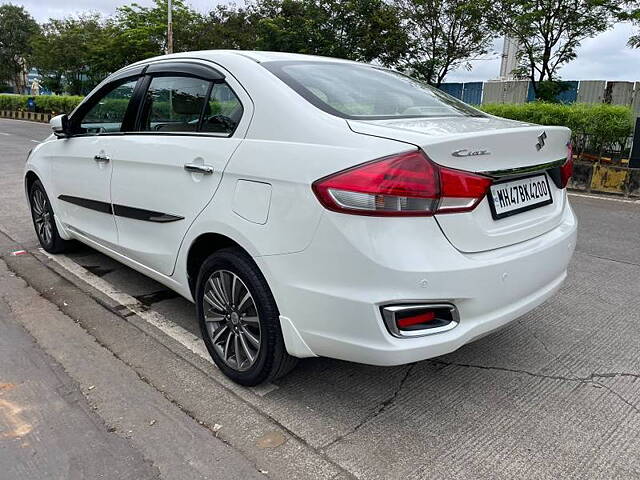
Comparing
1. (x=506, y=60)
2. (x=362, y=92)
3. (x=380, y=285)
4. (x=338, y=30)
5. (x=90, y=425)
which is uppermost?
(x=338, y=30)

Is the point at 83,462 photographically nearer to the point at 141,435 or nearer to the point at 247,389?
the point at 141,435

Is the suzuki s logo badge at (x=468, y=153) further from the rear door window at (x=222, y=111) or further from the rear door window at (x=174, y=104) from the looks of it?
the rear door window at (x=174, y=104)

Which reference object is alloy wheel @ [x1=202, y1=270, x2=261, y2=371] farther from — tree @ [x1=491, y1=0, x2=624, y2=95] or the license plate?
tree @ [x1=491, y1=0, x2=624, y2=95]

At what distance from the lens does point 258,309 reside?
8.27 ft

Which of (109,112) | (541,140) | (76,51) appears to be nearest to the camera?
(541,140)

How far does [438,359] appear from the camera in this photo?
306cm

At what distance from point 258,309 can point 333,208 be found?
0.68 meters

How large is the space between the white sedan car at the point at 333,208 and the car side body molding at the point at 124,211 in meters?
0.02

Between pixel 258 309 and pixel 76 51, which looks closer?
pixel 258 309

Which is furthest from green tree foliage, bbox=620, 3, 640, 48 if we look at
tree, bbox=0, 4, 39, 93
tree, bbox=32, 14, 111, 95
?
tree, bbox=0, 4, 39, 93

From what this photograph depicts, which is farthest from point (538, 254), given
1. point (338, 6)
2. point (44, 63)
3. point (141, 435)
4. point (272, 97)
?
point (44, 63)

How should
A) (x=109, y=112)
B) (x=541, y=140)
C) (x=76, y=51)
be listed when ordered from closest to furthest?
(x=541, y=140)
(x=109, y=112)
(x=76, y=51)

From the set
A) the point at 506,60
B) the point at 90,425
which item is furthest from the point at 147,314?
the point at 506,60

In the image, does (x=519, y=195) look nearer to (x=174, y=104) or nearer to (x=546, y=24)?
(x=174, y=104)
